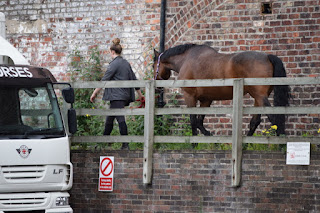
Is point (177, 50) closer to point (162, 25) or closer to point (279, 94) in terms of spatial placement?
point (162, 25)

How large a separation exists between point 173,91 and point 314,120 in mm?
2814

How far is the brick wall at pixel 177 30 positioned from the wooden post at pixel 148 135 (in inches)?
127

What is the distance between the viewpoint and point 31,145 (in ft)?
31.3

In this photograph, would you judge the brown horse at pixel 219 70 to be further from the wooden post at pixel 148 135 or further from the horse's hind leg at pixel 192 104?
the wooden post at pixel 148 135

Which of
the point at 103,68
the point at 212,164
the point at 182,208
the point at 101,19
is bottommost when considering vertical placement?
the point at 182,208

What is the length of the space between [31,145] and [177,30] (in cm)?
560

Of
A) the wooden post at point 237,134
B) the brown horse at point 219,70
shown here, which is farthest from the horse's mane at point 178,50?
the wooden post at point 237,134

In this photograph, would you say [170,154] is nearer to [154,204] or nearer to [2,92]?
[154,204]

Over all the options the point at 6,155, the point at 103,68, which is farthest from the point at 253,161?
the point at 103,68

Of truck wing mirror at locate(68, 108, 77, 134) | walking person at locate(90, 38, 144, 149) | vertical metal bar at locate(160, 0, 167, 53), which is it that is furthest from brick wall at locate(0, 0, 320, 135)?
truck wing mirror at locate(68, 108, 77, 134)

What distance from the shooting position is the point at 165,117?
45.9 feet

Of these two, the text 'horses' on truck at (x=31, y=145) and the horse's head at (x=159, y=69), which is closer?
the text 'horses' on truck at (x=31, y=145)

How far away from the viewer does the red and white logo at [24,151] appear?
9462mm

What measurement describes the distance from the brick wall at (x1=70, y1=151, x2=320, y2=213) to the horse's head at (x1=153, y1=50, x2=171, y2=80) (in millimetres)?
2512
